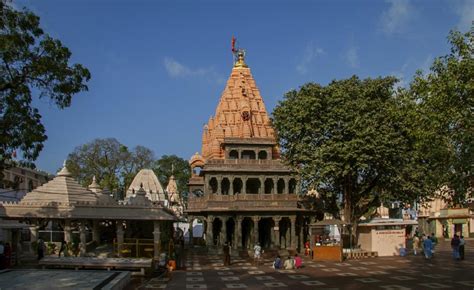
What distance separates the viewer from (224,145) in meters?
50.8

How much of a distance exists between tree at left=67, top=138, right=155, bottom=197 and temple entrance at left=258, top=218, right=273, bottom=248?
21036 millimetres

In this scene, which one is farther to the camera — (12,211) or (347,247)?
(347,247)

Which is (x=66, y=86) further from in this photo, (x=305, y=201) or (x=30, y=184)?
(x=30, y=184)

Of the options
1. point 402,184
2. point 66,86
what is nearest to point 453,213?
point 402,184

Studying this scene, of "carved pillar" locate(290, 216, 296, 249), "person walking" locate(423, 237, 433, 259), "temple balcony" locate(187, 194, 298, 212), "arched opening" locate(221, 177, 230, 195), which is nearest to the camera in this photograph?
"person walking" locate(423, 237, 433, 259)

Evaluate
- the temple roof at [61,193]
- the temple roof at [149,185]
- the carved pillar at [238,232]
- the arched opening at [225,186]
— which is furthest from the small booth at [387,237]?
the temple roof at [149,185]

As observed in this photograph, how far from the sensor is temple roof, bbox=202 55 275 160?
5338 centimetres

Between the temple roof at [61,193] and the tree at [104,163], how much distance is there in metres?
26.0

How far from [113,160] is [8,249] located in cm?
4244

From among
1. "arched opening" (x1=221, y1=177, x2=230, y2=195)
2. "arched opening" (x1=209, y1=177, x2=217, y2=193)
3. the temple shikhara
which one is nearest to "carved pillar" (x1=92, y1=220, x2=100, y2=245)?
the temple shikhara

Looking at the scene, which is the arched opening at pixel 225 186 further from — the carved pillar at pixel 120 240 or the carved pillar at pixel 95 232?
the carved pillar at pixel 120 240

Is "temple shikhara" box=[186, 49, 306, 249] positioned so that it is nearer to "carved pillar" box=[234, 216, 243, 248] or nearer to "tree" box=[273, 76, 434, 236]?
"carved pillar" box=[234, 216, 243, 248]

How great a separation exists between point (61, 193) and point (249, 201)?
55.3 feet

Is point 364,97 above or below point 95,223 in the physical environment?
above
